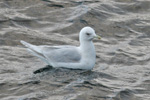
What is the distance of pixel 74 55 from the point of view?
370 inches

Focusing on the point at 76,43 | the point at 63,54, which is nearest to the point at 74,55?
the point at 63,54

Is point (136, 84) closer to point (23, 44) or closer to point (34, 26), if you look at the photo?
point (23, 44)

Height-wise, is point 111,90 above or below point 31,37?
below

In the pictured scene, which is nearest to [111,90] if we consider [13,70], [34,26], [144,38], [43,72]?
[43,72]

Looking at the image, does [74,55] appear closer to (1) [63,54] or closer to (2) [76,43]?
(1) [63,54]

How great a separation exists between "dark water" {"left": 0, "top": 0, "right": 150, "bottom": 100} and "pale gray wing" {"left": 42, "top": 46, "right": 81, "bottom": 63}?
0.25 m

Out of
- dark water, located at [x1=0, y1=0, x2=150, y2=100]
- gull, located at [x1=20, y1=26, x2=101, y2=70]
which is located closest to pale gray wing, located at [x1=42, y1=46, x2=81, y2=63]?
gull, located at [x1=20, y1=26, x2=101, y2=70]

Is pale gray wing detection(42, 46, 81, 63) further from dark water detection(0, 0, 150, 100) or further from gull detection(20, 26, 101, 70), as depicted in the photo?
dark water detection(0, 0, 150, 100)

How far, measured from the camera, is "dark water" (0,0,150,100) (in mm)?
8625

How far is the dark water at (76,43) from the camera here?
8625 mm

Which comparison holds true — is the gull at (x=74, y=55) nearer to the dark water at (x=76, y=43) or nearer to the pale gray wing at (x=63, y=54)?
the pale gray wing at (x=63, y=54)

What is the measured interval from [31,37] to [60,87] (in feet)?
9.43

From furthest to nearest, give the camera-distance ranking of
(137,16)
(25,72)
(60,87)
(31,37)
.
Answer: (137,16) < (31,37) < (25,72) < (60,87)

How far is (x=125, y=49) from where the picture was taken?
427 inches
